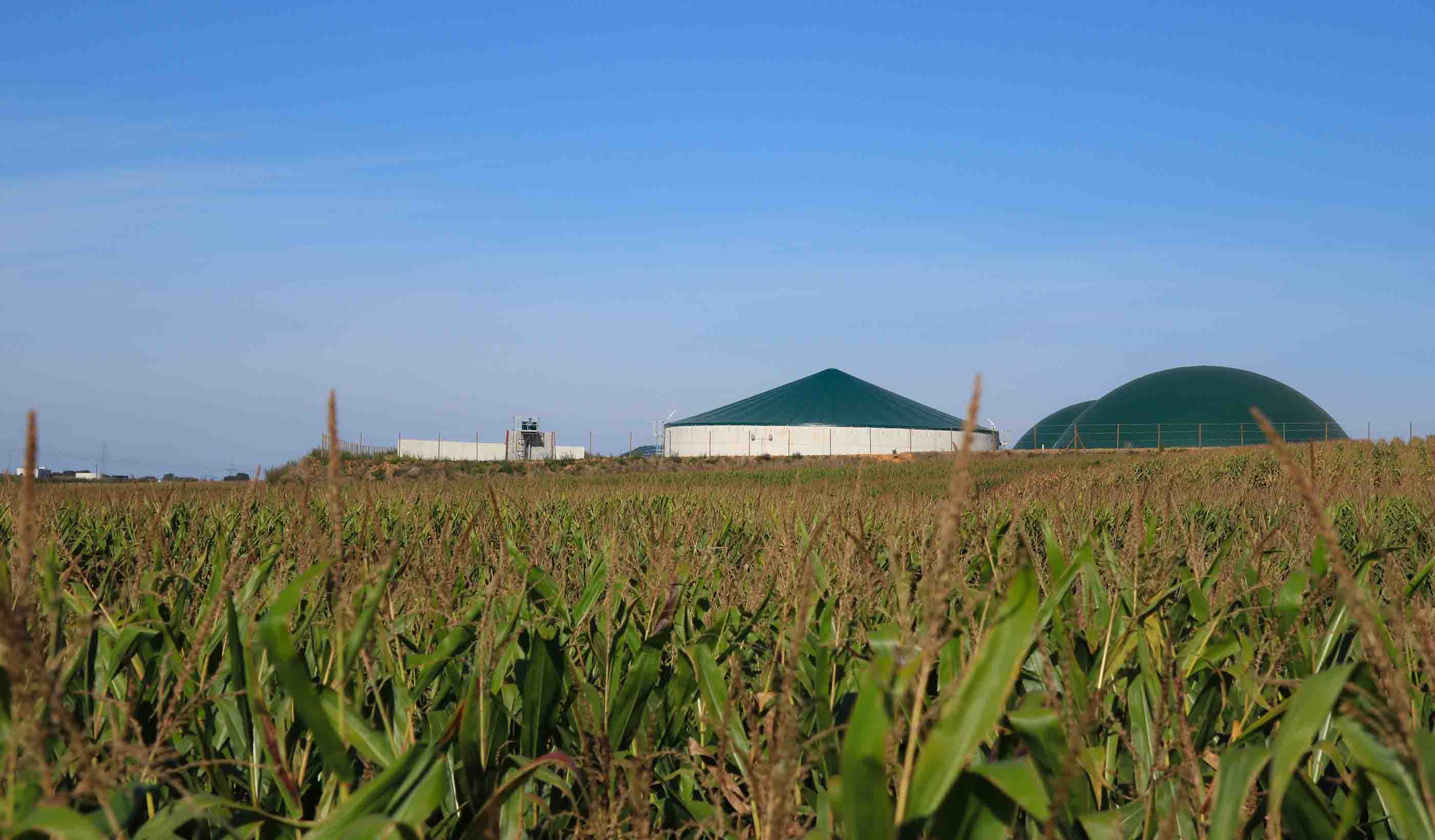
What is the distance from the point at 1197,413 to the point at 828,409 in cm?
2407

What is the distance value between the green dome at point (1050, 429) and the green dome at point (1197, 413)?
3.11 m

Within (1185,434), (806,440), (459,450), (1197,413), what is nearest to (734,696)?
(459,450)

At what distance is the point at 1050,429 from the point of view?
3187 inches

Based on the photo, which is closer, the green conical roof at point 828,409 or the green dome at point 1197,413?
the green dome at point 1197,413

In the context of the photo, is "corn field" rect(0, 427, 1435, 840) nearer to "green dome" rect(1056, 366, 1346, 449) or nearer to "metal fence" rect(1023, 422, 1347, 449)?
"metal fence" rect(1023, 422, 1347, 449)

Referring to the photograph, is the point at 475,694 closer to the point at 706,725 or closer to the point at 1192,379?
the point at 706,725

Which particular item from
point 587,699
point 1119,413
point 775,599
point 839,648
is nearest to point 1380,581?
point 775,599

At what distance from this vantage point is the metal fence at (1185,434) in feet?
204

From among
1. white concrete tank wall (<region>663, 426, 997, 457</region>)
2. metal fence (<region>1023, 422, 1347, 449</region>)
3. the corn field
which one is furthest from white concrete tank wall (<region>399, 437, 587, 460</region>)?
the corn field

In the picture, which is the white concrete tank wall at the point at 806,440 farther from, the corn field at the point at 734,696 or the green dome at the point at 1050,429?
the corn field at the point at 734,696

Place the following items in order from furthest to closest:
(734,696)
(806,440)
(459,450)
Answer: (806,440) → (459,450) → (734,696)

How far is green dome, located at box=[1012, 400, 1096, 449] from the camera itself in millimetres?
75625

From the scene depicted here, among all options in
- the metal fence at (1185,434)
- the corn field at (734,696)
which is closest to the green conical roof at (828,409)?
the metal fence at (1185,434)

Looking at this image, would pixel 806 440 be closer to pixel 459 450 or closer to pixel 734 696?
pixel 459 450
